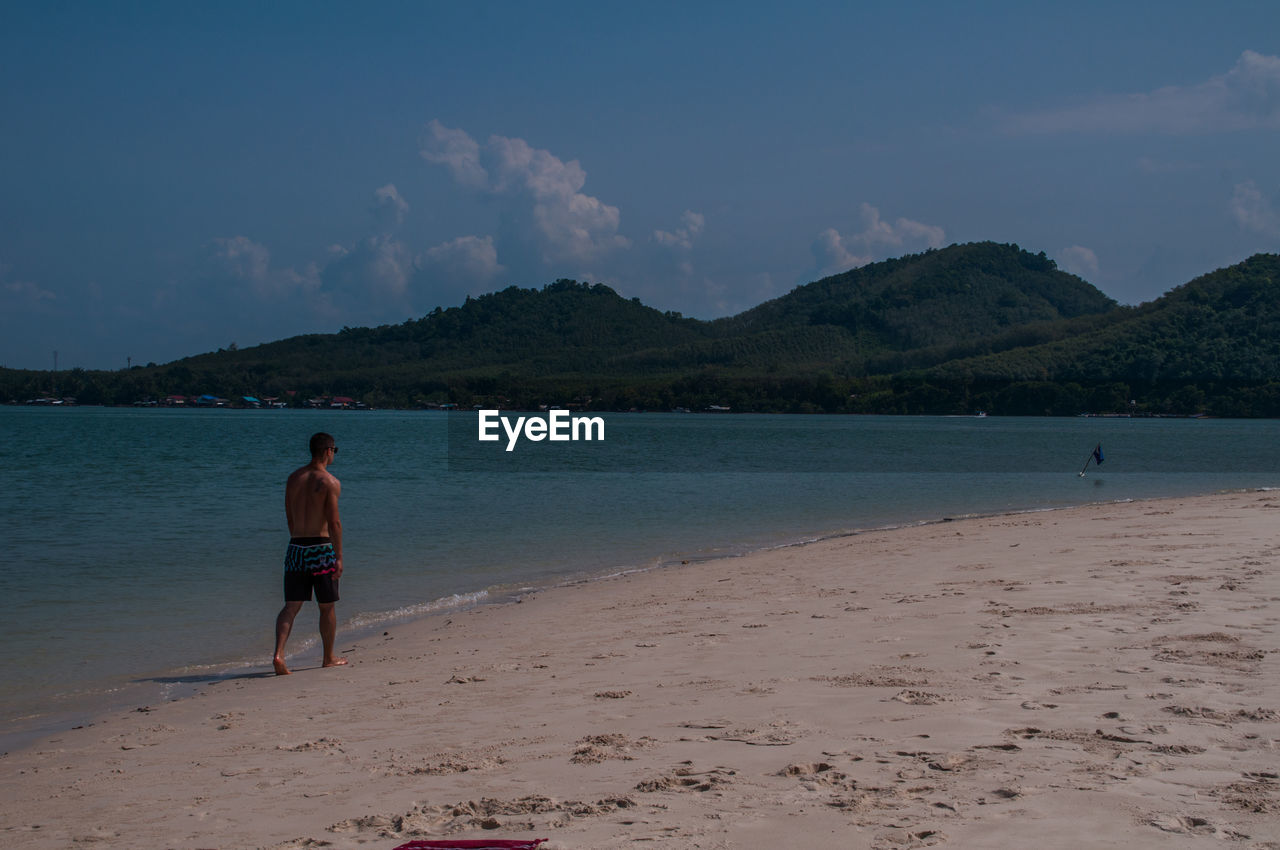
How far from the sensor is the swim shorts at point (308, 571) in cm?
824

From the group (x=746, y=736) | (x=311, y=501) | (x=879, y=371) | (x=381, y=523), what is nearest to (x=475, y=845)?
(x=746, y=736)

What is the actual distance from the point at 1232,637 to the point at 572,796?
5170 millimetres

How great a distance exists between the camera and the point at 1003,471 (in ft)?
133

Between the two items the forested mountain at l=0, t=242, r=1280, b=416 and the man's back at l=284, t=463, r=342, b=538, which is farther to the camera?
the forested mountain at l=0, t=242, r=1280, b=416

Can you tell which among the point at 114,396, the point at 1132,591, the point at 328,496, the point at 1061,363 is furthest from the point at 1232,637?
the point at 114,396

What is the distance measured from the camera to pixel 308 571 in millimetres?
8250

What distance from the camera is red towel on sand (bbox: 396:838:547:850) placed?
364 cm

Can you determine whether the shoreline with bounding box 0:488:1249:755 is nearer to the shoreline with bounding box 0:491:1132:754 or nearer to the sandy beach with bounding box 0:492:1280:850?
the shoreline with bounding box 0:491:1132:754

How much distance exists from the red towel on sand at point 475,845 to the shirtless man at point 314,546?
4758mm

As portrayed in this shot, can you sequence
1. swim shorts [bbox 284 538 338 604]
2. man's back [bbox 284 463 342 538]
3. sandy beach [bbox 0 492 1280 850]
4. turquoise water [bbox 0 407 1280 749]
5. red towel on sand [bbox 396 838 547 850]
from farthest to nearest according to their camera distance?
turquoise water [bbox 0 407 1280 749] < swim shorts [bbox 284 538 338 604] < man's back [bbox 284 463 342 538] < sandy beach [bbox 0 492 1280 850] < red towel on sand [bbox 396 838 547 850]

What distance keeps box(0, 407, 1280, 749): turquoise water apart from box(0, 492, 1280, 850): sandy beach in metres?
1.66

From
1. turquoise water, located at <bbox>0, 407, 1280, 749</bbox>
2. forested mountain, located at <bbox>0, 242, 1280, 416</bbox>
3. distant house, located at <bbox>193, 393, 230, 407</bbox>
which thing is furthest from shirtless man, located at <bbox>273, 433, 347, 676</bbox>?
distant house, located at <bbox>193, 393, 230, 407</bbox>

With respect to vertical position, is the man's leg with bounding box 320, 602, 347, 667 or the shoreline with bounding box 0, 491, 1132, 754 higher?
the man's leg with bounding box 320, 602, 347, 667

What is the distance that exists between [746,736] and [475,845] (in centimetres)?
189
